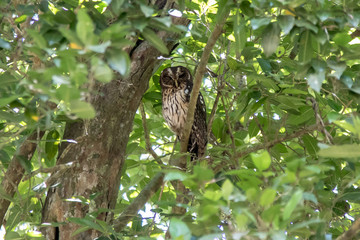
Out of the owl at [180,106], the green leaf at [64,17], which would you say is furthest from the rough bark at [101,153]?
the green leaf at [64,17]

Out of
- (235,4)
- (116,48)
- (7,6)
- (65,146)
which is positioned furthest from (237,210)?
(65,146)

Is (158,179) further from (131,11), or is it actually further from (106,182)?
(131,11)

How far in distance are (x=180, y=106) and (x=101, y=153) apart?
70.4 inches

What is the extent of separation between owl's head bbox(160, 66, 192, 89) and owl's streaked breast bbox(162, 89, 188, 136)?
0.05m

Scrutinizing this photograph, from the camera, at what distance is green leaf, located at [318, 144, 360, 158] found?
5.65 feet

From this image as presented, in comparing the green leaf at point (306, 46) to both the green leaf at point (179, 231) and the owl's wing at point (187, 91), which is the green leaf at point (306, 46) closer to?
the green leaf at point (179, 231)

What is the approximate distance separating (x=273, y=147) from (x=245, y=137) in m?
0.42

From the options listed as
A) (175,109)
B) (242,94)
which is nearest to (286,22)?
(242,94)

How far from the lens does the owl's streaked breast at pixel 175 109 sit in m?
4.44

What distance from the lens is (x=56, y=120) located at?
2729 millimetres

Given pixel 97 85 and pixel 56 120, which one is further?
pixel 97 85

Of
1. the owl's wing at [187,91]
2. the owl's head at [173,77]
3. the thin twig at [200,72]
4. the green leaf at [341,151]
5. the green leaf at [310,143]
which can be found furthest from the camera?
the owl's wing at [187,91]

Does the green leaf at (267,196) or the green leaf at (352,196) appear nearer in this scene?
the green leaf at (267,196)

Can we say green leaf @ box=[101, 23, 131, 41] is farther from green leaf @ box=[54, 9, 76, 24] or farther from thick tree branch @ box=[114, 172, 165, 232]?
thick tree branch @ box=[114, 172, 165, 232]
